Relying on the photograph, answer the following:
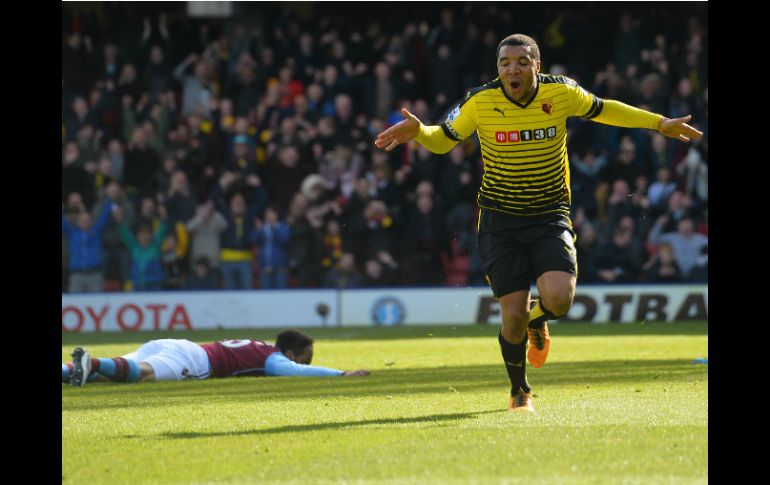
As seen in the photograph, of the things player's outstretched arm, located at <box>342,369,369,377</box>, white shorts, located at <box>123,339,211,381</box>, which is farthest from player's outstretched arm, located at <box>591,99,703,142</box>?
white shorts, located at <box>123,339,211,381</box>

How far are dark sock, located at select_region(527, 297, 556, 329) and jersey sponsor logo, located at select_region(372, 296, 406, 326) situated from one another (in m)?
12.0

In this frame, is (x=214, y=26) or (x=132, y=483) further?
(x=214, y=26)

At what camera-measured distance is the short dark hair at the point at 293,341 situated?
498 inches

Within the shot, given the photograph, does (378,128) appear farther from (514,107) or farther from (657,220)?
(514,107)

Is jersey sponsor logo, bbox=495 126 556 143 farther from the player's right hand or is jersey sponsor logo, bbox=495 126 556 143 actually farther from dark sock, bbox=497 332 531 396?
dark sock, bbox=497 332 531 396

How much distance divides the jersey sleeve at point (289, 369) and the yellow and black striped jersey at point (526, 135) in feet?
10.2

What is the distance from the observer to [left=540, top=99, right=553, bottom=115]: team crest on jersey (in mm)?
9633

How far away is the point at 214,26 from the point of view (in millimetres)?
25672

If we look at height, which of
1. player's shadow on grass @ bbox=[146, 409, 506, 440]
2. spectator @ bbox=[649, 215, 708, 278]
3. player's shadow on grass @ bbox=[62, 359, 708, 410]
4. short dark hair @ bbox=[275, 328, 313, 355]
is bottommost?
player's shadow on grass @ bbox=[62, 359, 708, 410]

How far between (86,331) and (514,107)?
534 inches

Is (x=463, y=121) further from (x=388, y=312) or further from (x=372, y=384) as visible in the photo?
(x=388, y=312)
